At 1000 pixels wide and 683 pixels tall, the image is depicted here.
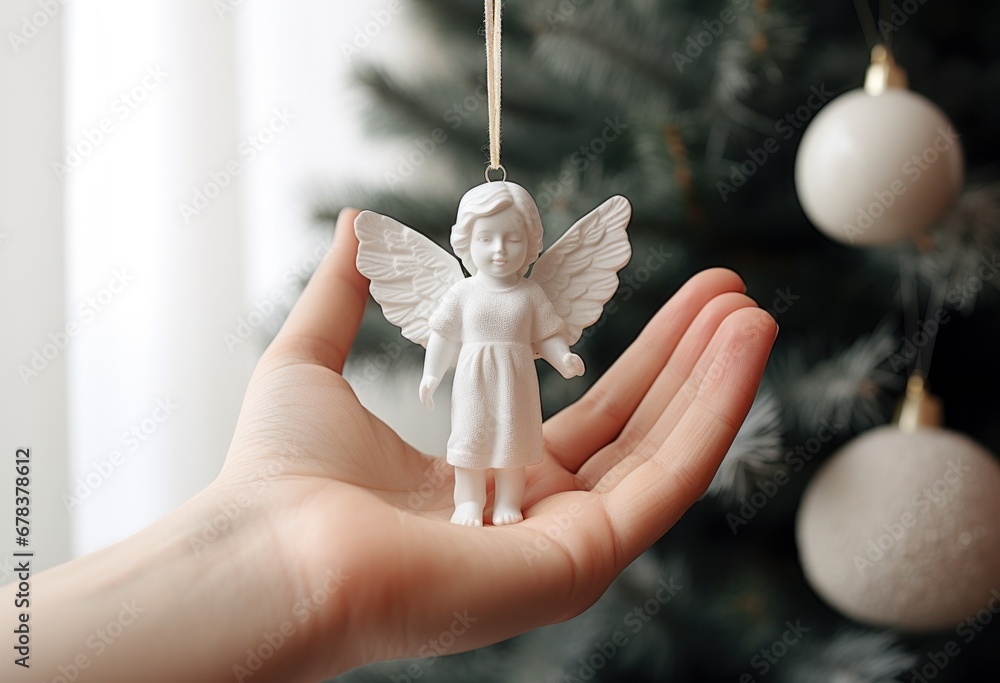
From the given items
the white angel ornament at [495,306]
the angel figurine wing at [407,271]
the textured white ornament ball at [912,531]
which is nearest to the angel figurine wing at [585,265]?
the white angel ornament at [495,306]

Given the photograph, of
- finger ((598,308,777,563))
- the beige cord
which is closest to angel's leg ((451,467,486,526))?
finger ((598,308,777,563))

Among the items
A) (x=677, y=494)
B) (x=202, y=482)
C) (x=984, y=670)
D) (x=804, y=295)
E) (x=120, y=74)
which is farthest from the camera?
(x=202, y=482)

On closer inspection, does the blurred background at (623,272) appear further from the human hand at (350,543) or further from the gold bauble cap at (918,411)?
the human hand at (350,543)

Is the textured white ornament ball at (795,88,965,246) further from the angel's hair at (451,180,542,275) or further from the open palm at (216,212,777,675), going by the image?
the angel's hair at (451,180,542,275)

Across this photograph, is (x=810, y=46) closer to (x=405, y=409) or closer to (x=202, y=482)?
(x=405, y=409)

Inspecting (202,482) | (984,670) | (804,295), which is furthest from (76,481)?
(984,670)

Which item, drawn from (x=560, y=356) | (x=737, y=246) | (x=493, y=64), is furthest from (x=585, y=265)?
(x=737, y=246)

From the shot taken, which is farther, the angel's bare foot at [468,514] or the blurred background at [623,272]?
the blurred background at [623,272]
